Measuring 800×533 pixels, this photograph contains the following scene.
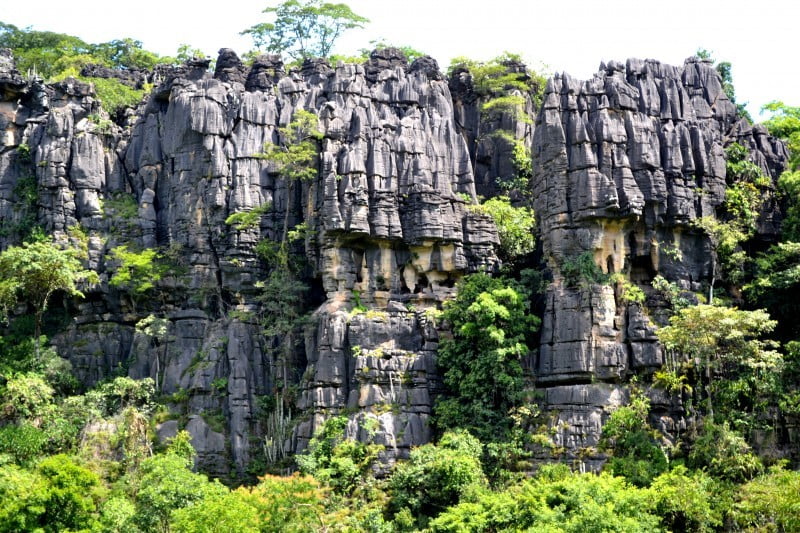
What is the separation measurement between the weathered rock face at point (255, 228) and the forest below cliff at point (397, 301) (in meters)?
A: 0.10

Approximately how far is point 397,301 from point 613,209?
7172mm

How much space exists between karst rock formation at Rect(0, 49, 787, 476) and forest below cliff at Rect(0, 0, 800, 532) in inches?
3.7

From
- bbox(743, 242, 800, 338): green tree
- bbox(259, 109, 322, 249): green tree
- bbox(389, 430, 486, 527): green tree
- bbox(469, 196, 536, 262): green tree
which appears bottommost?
bbox(389, 430, 486, 527): green tree

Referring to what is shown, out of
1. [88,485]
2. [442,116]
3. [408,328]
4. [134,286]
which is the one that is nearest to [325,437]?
[408,328]

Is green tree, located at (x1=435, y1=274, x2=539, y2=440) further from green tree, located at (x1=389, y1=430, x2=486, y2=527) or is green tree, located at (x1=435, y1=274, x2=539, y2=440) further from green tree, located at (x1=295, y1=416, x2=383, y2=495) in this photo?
green tree, located at (x1=295, y1=416, x2=383, y2=495)

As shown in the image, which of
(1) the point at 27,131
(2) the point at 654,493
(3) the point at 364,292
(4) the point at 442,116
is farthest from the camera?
(1) the point at 27,131

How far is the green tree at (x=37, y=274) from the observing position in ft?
131

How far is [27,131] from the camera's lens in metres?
45.6

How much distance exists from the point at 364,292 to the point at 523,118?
10154 mm

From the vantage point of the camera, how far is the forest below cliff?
33.6 metres

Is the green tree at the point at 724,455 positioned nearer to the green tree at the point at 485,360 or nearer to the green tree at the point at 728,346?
the green tree at the point at 728,346

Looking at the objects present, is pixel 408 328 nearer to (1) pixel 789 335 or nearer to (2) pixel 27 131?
(1) pixel 789 335

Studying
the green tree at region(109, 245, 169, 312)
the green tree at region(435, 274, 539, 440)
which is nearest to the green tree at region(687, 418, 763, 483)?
the green tree at region(435, 274, 539, 440)

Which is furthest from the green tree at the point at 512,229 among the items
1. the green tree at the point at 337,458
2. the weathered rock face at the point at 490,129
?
the green tree at the point at 337,458
